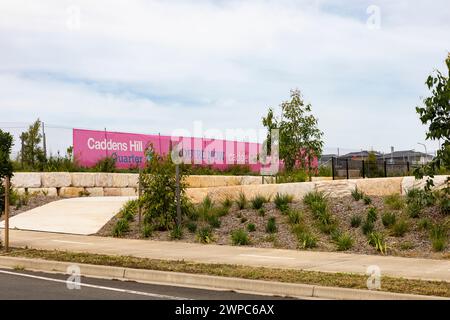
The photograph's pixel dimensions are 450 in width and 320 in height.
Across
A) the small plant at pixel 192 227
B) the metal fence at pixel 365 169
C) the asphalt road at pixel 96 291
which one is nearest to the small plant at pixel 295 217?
the small plant at pixel 192 227

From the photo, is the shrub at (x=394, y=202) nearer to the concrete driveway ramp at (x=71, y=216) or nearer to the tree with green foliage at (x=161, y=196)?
the tree with green foliage at (x=161, y=196)

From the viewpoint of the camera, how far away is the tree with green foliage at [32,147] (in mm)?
25469

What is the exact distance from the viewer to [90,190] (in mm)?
Answer: 24688

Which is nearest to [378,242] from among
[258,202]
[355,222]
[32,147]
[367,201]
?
[355,222]

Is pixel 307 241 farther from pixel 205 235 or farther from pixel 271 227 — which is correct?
pixel 205 235

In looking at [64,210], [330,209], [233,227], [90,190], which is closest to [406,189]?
[330,209]

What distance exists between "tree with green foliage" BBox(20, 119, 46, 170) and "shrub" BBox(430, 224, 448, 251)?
1672 cm

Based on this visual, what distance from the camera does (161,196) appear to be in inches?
640

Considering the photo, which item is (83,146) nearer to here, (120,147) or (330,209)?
(120,147)

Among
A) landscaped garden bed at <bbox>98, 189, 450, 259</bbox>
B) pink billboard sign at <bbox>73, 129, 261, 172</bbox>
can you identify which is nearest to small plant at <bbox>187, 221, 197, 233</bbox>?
landscaped garden bed at <bbox>98, 189, 450, 259</bbox>

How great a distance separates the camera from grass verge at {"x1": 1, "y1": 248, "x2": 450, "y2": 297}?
8578 mm

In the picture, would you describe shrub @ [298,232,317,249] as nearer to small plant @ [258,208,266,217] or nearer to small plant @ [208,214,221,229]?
small plant @ [258,208,266,217]

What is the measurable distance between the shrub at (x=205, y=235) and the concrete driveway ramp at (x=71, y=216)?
3306mm
